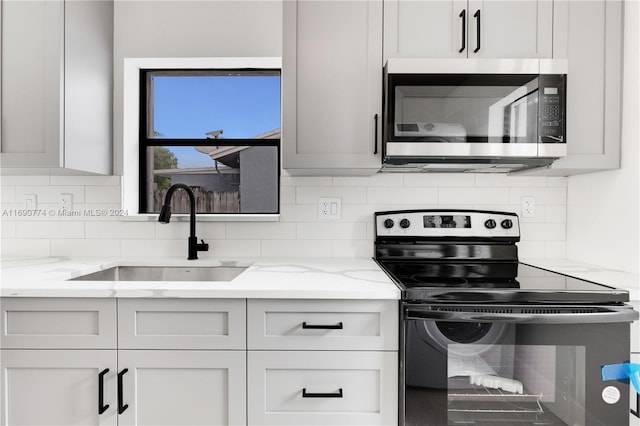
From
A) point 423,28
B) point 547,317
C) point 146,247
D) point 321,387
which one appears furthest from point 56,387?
point 423,28

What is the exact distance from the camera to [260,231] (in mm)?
2057

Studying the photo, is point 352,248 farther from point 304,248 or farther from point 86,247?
point 86,247

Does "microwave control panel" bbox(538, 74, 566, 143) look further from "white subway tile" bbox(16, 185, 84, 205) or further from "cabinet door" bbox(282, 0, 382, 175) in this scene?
"white subway tile" bbox(16, 185, 84, 205)

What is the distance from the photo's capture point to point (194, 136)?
225 centimetres

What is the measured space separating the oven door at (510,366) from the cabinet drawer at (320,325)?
103 millimetres

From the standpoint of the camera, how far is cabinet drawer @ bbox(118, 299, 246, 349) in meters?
1.34

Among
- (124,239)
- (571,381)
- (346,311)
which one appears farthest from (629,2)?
(124,239)

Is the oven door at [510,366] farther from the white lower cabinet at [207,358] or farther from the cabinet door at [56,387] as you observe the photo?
the cabinet door at [56,387]

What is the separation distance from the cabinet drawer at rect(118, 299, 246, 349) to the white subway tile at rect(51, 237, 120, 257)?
82cm

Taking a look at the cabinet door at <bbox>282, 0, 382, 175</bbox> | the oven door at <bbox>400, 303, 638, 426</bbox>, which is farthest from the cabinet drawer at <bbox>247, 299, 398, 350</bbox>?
the cabinet door at <bbox>282, 0, 382, 175</bbox>

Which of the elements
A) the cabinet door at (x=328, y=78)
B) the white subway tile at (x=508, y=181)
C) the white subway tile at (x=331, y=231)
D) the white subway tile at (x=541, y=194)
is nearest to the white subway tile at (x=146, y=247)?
the white subway tile at (x=331, y=231)

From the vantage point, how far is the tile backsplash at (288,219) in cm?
202

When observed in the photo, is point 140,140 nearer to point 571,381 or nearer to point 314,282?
point 314,282

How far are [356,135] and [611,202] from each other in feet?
3.74
